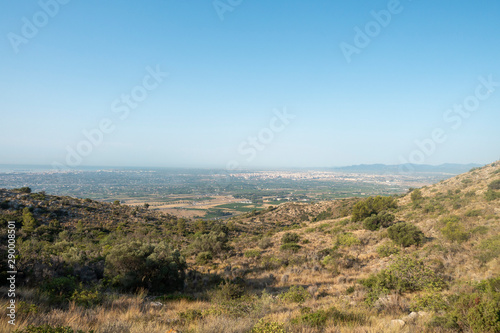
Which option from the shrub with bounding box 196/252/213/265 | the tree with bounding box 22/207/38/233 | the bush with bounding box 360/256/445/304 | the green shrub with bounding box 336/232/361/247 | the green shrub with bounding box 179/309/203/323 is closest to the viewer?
the green shrub with bounding box 179/309/203/323

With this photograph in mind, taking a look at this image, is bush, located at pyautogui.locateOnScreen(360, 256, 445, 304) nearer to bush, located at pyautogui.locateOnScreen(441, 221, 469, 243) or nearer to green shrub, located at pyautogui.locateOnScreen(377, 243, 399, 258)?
green shrub, located at pyautogui.locateOnScreen(377, 243, 399, 258)

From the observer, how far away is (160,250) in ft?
38.7

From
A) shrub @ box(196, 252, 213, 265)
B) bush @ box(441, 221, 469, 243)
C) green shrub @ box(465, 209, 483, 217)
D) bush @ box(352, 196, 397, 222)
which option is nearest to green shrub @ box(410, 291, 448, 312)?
bush @ box(441, 221, 469, 243)

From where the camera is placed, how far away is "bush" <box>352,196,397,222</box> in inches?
1120

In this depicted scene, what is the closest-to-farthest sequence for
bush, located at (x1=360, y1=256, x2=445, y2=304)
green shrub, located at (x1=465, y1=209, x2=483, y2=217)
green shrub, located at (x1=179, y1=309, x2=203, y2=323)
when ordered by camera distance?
green shrub, located at (x1=179, y1=309, x2=203, y2=323) → bush, located at (x1=360, y1=256, x2=445, y2=304) → green shrub, located at (x1=465, y1=209, x2=483, y2=217)

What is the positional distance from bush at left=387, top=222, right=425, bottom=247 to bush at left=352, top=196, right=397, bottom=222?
38.1ft

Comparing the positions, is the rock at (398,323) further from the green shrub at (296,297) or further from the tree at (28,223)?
the tree at (28,223)

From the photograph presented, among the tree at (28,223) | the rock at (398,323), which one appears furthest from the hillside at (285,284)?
the tree at (28,223)

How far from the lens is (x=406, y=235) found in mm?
15570

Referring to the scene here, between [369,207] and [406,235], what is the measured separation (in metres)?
17.0

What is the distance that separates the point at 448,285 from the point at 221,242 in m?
15.8

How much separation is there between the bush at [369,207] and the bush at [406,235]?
1162 centimetres

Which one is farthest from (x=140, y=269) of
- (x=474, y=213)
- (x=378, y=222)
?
(x=474, y=213)

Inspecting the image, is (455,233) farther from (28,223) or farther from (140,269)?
(28,223)
